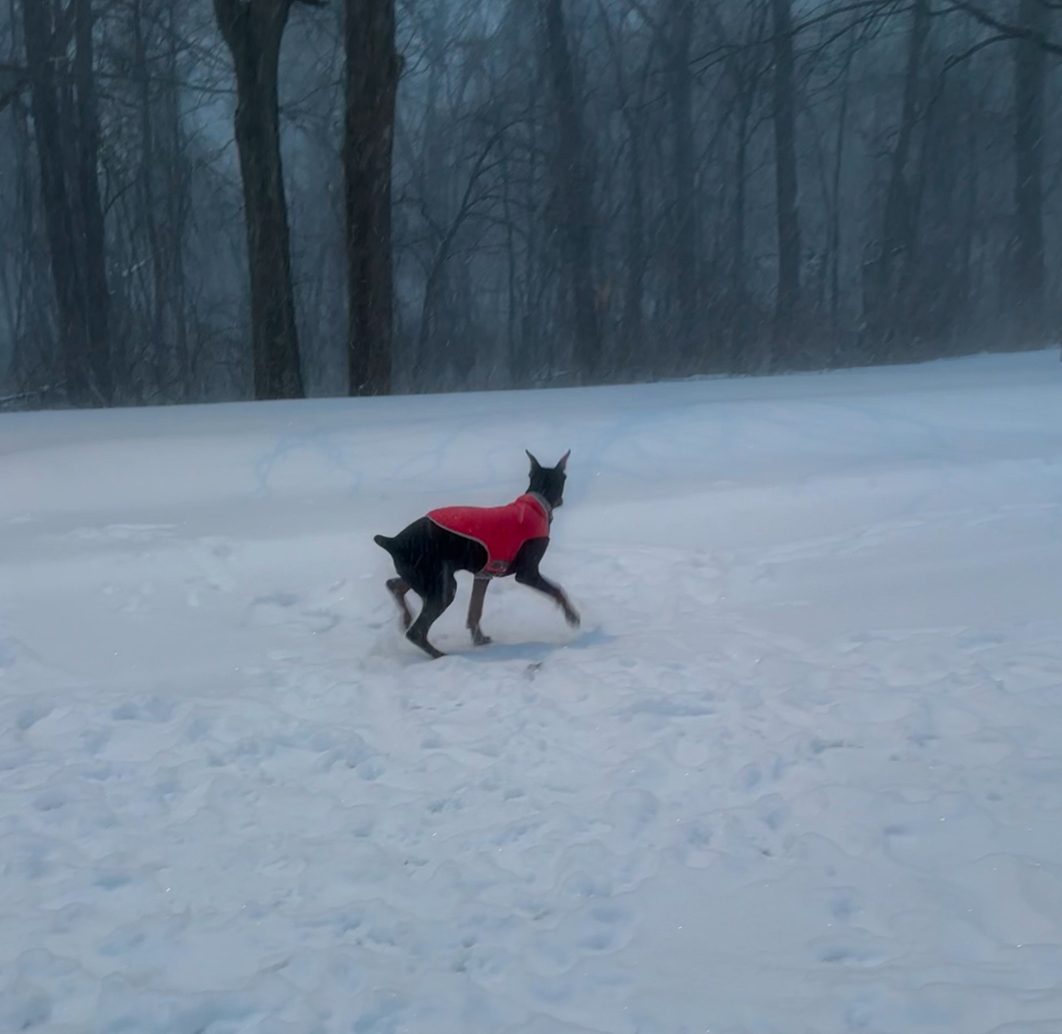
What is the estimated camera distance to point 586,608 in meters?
7.63

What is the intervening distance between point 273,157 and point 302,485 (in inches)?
279

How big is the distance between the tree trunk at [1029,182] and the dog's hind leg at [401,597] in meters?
22.5

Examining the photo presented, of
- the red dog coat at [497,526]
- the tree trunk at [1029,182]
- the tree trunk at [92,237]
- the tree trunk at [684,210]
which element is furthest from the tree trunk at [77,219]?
the tree trunk at [1029,182]

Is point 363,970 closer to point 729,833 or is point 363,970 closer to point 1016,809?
point 729,833

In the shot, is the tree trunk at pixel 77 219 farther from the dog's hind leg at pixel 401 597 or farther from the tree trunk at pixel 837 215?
the tree trunk at pixel 837 215

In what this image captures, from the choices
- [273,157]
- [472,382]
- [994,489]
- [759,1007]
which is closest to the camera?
[759,1007]

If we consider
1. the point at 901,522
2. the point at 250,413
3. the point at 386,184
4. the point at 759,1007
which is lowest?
the point at 759,1007

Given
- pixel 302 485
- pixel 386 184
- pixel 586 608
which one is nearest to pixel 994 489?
pixel 586 608

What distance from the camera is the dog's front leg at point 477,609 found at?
22.3 ft

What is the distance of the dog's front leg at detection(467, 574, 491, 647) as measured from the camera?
6785 millimetres

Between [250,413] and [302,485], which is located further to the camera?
[250,413]

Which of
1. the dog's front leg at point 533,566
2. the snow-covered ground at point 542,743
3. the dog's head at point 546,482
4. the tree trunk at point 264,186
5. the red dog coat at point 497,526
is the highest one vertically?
the tree trunk at point 264,186

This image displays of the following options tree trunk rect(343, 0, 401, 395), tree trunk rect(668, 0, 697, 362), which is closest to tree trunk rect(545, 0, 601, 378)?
tree trunk rect(668, 0, 697, 362)

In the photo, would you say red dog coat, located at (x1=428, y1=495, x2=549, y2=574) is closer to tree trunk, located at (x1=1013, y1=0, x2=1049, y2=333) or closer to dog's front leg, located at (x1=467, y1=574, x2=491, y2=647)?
dog's front leg, located at (x1=467, y1=574, x2=491, y2=647)
